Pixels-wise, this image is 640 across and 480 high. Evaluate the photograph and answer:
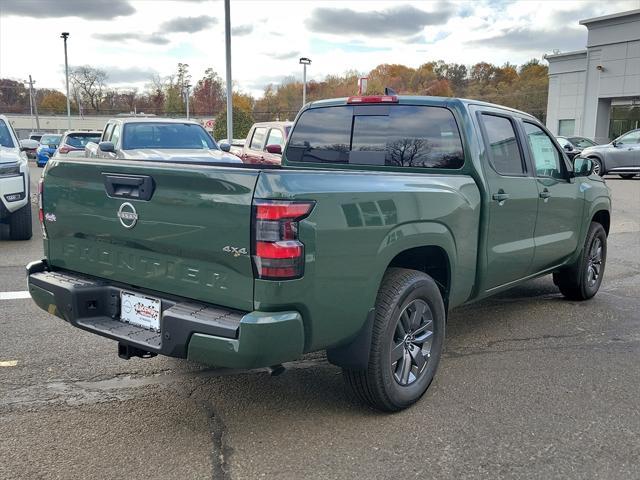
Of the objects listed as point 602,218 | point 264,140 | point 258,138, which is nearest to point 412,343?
point 602,218

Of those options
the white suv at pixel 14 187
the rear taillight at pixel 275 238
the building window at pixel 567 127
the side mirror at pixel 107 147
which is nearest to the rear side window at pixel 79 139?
the side mirror at pixel 107 147

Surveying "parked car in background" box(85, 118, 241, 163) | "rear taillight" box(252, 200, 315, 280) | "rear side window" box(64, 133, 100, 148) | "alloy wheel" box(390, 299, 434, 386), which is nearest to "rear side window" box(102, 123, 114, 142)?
"parked car in background" box(85, 118, 241, 163)

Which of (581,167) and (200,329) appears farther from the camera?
(581,167)

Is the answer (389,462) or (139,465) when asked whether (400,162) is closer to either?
(389,462)

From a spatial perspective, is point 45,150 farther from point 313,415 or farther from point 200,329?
point 200,329

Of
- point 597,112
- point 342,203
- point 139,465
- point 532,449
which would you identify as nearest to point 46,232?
point 139,465

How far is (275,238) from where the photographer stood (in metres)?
2.70

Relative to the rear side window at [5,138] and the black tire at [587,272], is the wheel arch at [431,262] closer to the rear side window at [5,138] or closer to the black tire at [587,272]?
the black tire at [587,272]

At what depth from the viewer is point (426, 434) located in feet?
10.8

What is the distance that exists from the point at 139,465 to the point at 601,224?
5.15 m

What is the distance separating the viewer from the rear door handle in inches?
166

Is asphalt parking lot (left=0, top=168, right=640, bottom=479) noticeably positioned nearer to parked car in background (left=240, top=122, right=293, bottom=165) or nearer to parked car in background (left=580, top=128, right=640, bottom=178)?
parked car in background (left=240, top=122, right=293, bottom=165)

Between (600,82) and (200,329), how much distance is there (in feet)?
115

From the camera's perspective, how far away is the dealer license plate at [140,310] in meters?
3.10
